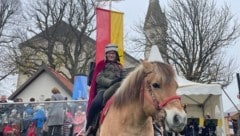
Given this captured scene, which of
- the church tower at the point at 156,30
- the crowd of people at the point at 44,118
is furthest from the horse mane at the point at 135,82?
the church tower at the point at 156,30

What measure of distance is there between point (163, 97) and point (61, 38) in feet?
124

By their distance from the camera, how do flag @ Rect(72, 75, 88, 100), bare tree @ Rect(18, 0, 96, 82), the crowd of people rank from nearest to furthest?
the crowd of people → flag @ Rect(72, 75, 88, 100) → bare tree @ Rect(18, 0, 96, 82)

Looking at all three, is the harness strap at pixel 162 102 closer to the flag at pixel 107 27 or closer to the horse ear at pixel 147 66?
the horse ear at pixel 147 66

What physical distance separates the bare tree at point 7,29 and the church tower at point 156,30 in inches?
490

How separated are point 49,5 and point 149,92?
39663mm

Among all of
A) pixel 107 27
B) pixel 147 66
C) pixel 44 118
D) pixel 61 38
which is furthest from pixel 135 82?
pixel 61 38

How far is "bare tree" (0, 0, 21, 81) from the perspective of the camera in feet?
130

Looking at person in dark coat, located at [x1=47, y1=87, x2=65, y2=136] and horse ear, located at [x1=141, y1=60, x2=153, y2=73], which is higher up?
horse ear, located at [x1=141, y1=60, x2=153, y2=73]

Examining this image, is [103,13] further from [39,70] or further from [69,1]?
[69,1]

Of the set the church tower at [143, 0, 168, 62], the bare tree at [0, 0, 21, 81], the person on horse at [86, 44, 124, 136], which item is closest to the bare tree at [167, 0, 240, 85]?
the church tower at [143, 0, 168, 62]

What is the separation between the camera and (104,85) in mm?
6164

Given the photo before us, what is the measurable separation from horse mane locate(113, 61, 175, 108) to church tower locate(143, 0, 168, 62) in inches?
1193

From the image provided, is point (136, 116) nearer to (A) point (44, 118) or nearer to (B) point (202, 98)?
(A) point (44, 118)

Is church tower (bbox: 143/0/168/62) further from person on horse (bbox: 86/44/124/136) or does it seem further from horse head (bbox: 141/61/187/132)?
horse head (bbox: 141/61/187/132)
